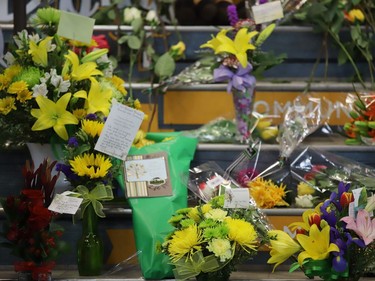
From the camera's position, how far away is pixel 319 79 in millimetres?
4047

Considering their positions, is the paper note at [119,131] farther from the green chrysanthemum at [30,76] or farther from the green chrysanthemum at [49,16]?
the green chrysanthemum at [49,16]

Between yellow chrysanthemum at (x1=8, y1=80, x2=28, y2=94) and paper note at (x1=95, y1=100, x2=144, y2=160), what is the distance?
0.94 ft

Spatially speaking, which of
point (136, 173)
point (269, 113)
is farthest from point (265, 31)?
point (136, 173)

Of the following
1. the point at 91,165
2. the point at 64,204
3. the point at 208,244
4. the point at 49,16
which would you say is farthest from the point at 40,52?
the point at 208,244

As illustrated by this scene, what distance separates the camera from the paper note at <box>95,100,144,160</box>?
307 cm

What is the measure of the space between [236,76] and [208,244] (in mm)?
882

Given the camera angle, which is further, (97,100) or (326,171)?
(326,171)

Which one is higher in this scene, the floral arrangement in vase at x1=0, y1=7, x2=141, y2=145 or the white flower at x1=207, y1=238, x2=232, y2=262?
the floral arrangement in vase at x1=0, y1=7, x2=141, y2=145

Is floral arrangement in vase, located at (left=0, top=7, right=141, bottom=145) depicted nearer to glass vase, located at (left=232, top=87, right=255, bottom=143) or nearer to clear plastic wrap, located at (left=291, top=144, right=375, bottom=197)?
glass vase, located at (left=232, top=87, right=255, bottom=143)

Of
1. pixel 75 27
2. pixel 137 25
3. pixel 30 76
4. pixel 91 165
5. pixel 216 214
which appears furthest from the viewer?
pixel 137 25

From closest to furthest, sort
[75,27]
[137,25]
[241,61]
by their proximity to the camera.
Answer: [75,27]
[241,61]
[137,25]

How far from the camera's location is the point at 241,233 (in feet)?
9.22

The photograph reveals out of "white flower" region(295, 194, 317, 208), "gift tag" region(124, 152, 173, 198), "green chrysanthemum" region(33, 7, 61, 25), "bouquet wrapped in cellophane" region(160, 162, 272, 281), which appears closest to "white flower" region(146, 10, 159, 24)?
"green chrysanthemum" region(33, 7, 61, 25)

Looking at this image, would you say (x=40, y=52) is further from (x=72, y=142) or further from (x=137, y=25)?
(x=137, y=25)
